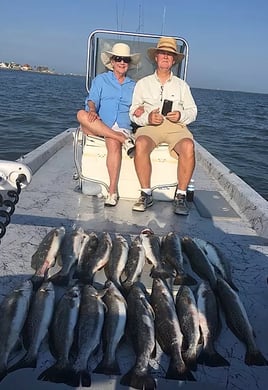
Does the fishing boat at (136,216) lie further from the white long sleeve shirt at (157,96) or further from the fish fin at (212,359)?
the white long sleeve shirt at (157,96)

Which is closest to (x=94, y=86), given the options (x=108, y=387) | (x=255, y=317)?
(x=255, y=317)

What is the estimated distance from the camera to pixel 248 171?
12656 millimetres

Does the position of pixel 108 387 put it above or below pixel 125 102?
below

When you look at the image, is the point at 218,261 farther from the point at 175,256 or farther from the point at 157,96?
the point at 157,96

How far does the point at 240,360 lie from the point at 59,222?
247 centimetres

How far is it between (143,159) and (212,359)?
9.28 feet

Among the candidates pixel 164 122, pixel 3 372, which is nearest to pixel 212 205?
pixel 164 122

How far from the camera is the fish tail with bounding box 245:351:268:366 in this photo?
2381mm

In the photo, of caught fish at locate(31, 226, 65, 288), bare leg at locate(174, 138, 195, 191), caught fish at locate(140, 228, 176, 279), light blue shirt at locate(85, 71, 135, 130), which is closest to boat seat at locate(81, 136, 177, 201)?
bare leg at locate(174, 138, 195, 191)

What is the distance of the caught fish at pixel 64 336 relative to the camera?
7.09 ft

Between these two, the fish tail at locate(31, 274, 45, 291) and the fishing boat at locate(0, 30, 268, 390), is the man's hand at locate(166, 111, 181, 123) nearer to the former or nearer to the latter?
the fishing boat at locate(0, 30, 268, 390)

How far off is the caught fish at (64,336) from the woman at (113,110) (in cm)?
226

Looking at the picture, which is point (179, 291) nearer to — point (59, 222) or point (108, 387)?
point (108, 387)

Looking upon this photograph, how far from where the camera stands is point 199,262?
3367 mm
